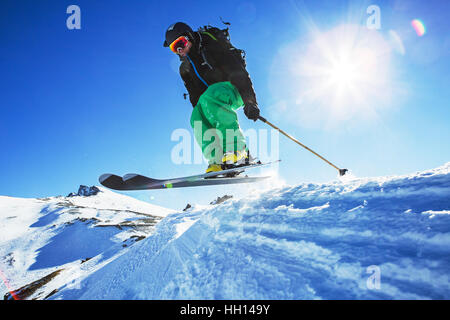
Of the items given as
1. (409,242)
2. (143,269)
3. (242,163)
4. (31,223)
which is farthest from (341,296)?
(31,223)

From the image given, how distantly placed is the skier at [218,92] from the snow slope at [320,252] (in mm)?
1428

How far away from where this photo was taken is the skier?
9.43 ft

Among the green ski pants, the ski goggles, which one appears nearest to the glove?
the green ski pants

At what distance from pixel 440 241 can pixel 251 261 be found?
2.62 feet

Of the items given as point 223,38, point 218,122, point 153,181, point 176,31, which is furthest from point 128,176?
point 223,38

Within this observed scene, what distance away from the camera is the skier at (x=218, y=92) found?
288cm

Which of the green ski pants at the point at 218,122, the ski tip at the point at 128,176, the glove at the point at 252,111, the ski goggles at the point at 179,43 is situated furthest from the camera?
the ski goggles at the point at 179,43

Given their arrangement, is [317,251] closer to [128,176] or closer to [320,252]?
[320,252]

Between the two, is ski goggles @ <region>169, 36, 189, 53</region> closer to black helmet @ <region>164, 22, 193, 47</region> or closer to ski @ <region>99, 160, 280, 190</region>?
black helmet @ <region>164, 22, 193, 47</region>

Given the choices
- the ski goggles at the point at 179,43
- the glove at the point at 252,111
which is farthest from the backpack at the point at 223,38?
the glove at the point at 252,111

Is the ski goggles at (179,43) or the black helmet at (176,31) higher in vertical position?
the black helmet at (176,31)

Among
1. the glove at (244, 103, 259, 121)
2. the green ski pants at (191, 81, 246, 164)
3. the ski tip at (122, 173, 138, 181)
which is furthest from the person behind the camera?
the glove at (244, 103, 259, 121)

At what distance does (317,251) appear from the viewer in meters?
0.98

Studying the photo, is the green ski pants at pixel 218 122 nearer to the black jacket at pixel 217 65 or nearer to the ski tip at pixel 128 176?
the black jacket at pixel 217 65
